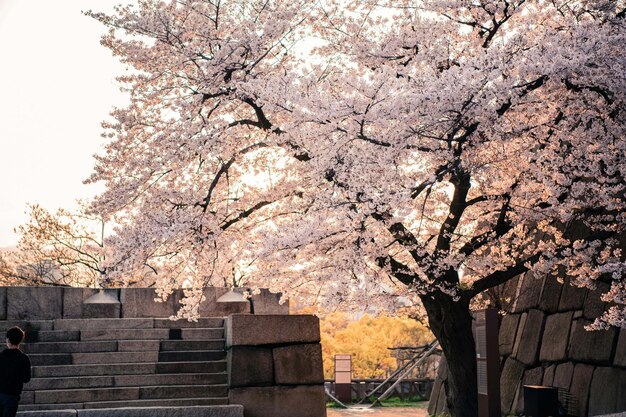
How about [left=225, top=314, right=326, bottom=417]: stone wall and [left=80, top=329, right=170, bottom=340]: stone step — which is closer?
[left=225, top=314, right=326, bottom=417]: stone wall

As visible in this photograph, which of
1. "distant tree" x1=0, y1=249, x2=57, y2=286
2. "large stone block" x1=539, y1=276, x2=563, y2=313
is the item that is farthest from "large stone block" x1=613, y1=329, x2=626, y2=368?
"distant tree" x1=0, y1=249, x2=57, y2=286

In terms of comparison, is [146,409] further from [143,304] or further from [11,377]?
[143,304]

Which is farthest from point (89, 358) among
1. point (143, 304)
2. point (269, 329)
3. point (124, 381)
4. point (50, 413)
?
point (269, 329)

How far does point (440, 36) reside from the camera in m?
12.8

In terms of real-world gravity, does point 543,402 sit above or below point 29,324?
below

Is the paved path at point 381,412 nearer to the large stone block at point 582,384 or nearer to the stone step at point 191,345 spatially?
the stone step at point 191,345

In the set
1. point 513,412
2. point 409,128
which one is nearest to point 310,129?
point 409,128

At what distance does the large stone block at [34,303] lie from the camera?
53.1 ft

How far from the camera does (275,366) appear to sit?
13539 mm

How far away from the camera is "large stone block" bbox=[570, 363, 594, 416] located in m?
13.4

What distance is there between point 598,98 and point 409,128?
338 cm

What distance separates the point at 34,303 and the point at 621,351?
11.7 m

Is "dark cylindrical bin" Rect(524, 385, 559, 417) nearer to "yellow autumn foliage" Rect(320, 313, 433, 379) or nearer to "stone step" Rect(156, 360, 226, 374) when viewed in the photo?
"stone step" Rect(156, 360, 226, 374)

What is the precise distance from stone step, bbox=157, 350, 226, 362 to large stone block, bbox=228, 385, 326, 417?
1602 mm
